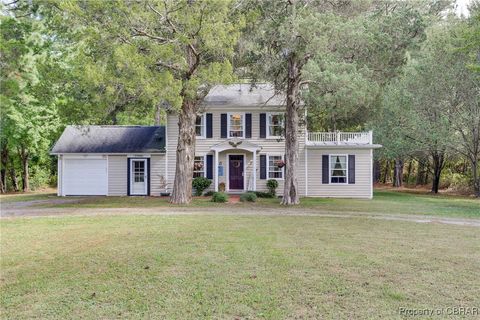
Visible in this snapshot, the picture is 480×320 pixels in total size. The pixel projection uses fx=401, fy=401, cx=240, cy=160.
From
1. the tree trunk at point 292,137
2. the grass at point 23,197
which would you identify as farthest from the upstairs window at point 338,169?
the grass at point 23,197

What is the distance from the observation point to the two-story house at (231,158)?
21578 mm

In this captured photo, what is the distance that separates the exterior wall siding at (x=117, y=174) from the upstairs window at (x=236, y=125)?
611 cm

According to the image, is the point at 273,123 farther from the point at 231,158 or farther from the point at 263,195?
the point at 263,195

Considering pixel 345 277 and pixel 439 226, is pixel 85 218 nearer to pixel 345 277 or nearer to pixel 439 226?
pixel 345 277

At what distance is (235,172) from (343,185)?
5.91 m

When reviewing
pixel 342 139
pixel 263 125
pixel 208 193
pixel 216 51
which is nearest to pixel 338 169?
pixel 342 139

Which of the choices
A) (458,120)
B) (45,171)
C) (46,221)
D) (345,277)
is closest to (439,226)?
(345,277)

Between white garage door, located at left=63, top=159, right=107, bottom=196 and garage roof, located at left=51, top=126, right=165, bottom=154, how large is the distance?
0.70 metres

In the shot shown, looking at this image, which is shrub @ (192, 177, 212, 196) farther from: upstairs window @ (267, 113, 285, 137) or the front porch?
upstairs window @ (267, 113, 285, 137)

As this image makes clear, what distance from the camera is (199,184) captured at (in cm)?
2111

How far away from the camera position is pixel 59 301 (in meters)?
4.71

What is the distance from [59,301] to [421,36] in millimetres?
14540

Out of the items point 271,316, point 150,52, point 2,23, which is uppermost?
point 150,52

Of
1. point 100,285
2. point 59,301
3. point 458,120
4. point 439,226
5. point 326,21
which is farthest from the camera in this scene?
point 458,120
